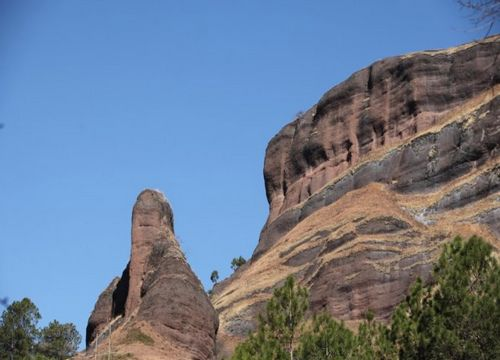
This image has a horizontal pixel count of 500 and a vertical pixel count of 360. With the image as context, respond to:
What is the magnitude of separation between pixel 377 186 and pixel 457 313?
203 ft

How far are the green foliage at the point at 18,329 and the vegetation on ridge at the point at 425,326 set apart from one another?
3765cm

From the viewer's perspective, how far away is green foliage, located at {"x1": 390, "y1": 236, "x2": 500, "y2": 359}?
3953cm

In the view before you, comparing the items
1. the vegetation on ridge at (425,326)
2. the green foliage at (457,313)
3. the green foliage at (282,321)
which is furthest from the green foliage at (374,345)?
the green foliage at (282,321)

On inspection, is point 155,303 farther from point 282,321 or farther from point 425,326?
point 425,326

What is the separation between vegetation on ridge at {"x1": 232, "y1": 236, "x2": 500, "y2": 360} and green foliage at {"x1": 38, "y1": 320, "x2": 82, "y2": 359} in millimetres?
41894

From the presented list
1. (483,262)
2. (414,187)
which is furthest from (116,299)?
(483,262)

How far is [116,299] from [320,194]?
4100 centimetres

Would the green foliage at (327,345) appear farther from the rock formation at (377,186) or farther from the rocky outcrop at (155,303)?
the rock formation at (377,186)

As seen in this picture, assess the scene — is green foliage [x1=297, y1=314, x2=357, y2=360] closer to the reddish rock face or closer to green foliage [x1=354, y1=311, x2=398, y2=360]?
green foliage [x1=354, y1=311, x2=398, y2=360]

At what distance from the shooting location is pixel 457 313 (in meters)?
40.4

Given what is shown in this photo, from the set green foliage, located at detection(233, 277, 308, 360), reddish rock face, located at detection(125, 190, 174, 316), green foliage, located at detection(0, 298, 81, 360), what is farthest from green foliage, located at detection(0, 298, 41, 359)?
green foliage, located at detection(233, 277, 308, 360)

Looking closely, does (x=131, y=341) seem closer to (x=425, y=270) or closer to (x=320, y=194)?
(x=425, y=270)

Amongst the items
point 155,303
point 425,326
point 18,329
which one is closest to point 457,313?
point 425,326

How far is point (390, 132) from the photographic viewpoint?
368ft
